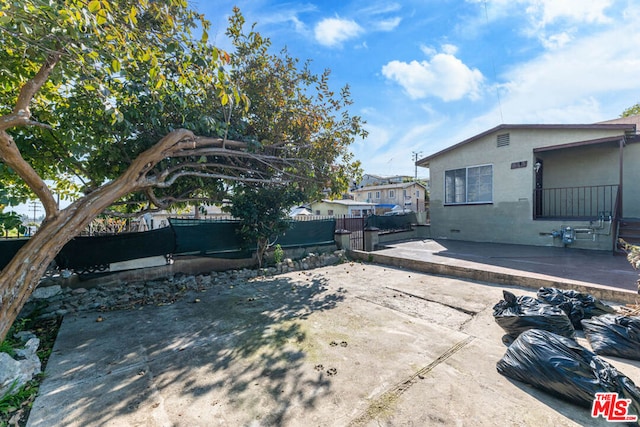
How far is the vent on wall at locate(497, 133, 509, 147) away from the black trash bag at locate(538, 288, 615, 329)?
715 cm

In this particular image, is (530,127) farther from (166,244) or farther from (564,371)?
(166,244)

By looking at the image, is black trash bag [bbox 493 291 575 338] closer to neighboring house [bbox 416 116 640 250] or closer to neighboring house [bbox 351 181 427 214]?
neighboring house [bbox 416 116 640 250]

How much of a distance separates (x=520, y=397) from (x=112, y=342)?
4.31 metres

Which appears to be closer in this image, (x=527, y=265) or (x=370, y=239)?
(x=527, y=265)

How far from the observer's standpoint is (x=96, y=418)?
196cm

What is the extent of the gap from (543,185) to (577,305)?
27.2 ft

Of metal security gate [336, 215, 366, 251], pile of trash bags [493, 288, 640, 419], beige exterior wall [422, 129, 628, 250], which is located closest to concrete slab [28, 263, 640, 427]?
pile of trash bags [493, 288, 640, 419]

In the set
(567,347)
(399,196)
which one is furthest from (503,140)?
(399,196)

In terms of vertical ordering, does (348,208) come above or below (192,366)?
above

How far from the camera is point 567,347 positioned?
2.04 metres

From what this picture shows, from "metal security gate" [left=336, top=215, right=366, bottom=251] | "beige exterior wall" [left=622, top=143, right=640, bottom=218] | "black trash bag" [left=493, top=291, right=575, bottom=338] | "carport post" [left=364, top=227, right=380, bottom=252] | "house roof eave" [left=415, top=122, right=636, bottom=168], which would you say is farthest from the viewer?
"metal security gate" [left=336, top=215, right=366, bottom=251]

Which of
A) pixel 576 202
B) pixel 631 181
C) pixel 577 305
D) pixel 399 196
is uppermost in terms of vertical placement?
pixel 399 196

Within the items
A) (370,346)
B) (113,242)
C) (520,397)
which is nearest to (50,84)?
(113,242)

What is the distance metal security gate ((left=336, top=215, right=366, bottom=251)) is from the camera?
9055 mm
